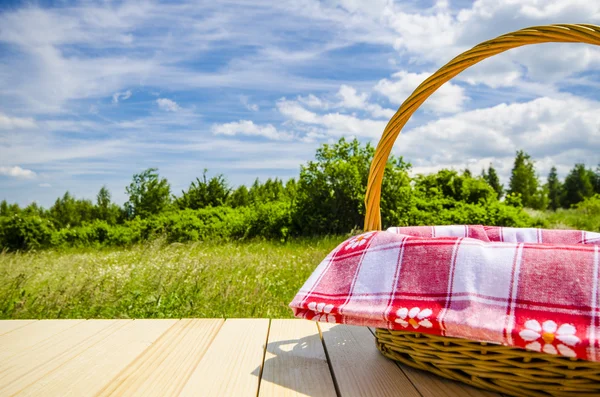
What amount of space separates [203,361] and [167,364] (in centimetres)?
9

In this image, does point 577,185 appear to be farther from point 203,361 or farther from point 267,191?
point 203,361

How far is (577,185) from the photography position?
19.0 m

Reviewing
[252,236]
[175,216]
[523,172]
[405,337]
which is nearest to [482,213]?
[252,236]

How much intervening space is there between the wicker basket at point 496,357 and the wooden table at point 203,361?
41 mm

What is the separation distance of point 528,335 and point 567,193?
21.2 m

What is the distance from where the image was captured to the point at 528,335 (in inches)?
35.8

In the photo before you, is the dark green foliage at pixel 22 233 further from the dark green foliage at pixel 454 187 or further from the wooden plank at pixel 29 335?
the wooden plank at pixel 29 335

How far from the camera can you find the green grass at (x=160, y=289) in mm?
2678

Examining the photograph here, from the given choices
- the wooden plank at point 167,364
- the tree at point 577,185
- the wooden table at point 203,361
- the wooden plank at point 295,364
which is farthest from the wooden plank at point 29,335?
the tree at point 577,185

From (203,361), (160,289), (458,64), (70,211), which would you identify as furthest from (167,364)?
(70,211)

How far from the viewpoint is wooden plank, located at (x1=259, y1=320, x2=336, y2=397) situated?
1.09 m

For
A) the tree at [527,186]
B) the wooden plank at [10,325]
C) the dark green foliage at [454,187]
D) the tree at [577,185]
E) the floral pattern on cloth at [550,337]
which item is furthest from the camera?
the tree at [577,185]

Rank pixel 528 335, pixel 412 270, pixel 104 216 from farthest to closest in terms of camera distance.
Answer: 1. pixel 104 216
2. pixel 412 270
3. pixel 528 335

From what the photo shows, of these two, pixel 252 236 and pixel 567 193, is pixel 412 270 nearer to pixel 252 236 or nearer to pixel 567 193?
pixel 252 236
